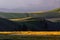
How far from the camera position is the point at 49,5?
1.19m

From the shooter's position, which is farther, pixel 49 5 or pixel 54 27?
pixel 49 5

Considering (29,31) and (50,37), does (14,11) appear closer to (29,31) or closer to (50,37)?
(29,31)

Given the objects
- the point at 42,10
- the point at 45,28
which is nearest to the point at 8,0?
the point at 42,10

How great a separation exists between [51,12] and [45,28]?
24 centimetres

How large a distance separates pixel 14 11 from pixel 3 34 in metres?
0.27

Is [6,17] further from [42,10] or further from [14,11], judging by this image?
[42,10]

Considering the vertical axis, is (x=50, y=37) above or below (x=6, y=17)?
below

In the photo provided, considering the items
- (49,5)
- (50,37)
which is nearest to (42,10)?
(49,5)

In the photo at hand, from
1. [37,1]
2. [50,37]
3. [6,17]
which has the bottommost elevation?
[50,37]

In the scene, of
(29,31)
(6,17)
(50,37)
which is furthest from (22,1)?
(50,37)

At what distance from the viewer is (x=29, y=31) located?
3.22 ft

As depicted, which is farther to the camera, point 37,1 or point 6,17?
point 37,1

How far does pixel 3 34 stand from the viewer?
3.24ft

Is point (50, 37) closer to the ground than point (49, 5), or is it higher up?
closer to the ground
